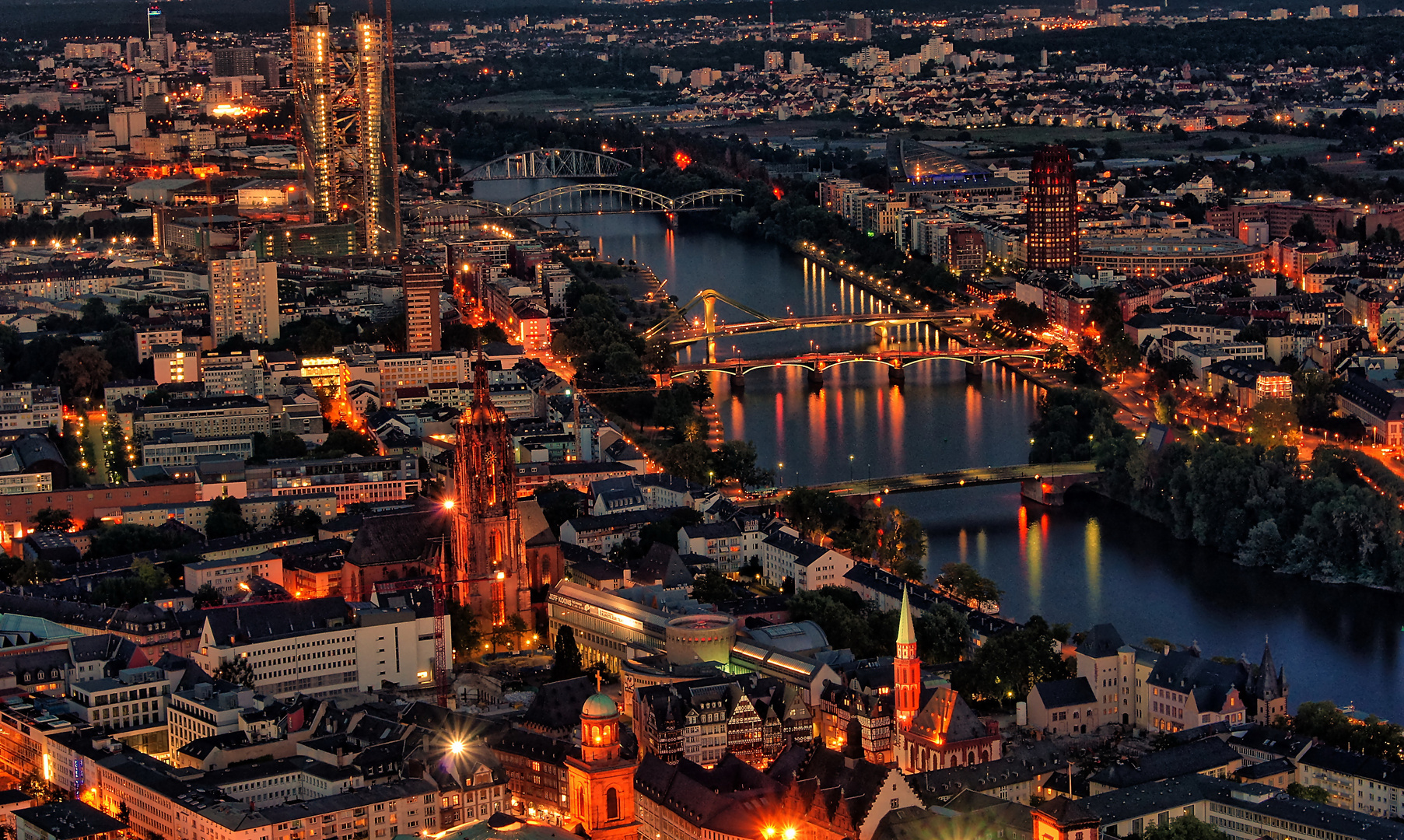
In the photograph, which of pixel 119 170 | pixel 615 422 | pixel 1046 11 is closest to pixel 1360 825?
pixel 615 422

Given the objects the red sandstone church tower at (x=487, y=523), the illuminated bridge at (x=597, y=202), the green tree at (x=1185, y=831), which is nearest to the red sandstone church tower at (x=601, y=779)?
the green tree at (x=1185, y=831)

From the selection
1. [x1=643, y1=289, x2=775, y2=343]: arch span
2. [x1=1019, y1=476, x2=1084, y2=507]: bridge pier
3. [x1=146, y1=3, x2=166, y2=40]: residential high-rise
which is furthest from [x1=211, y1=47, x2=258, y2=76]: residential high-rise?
[x1=1019, y1=476, x2=1084, y2=507]: bridge pier

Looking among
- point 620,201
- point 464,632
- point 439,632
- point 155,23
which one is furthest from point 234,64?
point 439,632

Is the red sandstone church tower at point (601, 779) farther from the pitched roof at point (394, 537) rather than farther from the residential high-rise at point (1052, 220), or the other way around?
the residential high-rise at point (1052, 220)

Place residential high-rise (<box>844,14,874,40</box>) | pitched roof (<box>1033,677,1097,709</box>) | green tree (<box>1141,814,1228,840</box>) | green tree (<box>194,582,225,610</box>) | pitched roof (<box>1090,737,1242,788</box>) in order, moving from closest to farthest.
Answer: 1. green tree (<box>1141,814,1228,840</box>)
2. pitched roof (<box>1090,737,1242,788</box>)
3. pitched roof (<box>1033,677,1097,709</box>)
4. green tree (<box>194,582,225,610</box>)
5. residential high-rise (<box>844,14,874,40</box>)

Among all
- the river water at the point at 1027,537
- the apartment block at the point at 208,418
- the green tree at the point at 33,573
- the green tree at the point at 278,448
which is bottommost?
the river water at the point at 1027,537

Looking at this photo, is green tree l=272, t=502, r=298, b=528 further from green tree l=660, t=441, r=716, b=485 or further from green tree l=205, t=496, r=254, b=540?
green tree l=660, t=441, r=716, b=485
